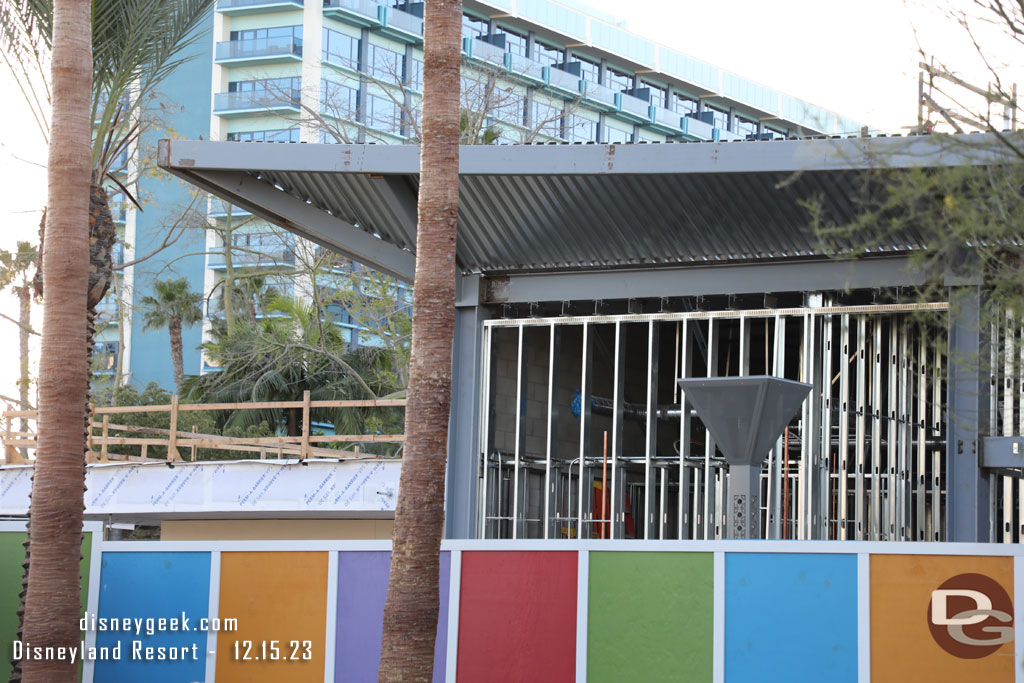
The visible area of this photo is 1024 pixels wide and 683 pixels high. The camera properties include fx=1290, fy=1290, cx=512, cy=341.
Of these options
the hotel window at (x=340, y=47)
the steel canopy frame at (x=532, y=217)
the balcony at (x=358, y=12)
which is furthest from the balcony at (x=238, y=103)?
the steel canopy frame at (x=532, y=217)

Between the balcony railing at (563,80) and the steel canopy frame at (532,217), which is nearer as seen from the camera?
the steel canopy frame at (532,217)

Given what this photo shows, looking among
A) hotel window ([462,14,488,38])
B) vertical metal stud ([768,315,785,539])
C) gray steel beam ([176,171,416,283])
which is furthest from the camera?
hotel window ([462,14,488,38])

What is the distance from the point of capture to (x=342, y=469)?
2123cm

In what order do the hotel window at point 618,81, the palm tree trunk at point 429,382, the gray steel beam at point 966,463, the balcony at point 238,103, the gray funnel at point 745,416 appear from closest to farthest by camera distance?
the palm tree trunk at point 429,382
the gray funnel at point 745,416
the gray steel beam at point 966,463
the balcony at point 238,103
the hotel window at point 618,81

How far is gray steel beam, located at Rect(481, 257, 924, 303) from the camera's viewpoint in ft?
46.5

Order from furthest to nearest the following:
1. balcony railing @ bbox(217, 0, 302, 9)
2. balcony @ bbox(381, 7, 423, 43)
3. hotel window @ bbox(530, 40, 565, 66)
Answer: hotel window @ bbox(530, 40, 565, 66), balcony @ bbox(381, 7, 423, 43), balcony railing @ bbox(217, 0, 302, 9)

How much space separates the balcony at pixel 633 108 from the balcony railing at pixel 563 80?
4.16 meters

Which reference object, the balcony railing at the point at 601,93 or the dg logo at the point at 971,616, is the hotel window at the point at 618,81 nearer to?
the balcony railing at the point at 601,93

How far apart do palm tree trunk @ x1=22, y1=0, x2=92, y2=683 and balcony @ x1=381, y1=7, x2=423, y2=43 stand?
48875 millimetres

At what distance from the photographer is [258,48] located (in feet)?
199

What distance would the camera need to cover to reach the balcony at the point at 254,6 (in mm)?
59438

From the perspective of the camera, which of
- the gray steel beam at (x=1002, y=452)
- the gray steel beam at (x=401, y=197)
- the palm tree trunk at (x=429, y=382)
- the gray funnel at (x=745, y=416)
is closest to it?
the palm tree trunk at (x=429, y=382)

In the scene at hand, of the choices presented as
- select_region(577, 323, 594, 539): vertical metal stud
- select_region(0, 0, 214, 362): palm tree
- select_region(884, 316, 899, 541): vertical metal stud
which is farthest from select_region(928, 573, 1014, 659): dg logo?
select_region(0, 0, 214, 362): palm tree

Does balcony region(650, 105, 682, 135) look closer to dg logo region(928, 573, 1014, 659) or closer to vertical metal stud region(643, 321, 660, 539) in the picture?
vertical metal stud region(643, 321, 660, 539)
